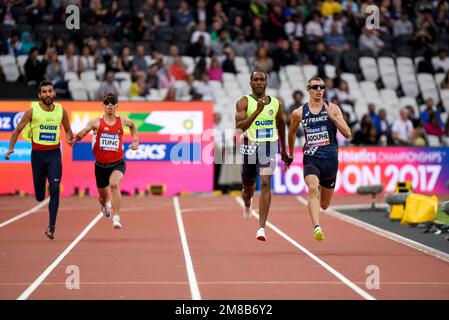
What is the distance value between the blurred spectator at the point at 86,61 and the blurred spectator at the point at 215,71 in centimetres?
320

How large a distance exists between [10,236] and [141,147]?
10414mm

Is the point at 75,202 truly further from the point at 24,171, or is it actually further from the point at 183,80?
the point at 183,80

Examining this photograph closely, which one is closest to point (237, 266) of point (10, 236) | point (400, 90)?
point (10, 236)

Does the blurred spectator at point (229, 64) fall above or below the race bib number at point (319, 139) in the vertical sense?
above

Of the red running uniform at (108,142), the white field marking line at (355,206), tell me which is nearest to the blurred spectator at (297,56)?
the white field marking line at (355,206)

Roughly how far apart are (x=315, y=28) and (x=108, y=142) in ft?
51.6

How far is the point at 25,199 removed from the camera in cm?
2653

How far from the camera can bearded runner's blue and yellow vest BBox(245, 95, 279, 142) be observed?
15734 millimetres

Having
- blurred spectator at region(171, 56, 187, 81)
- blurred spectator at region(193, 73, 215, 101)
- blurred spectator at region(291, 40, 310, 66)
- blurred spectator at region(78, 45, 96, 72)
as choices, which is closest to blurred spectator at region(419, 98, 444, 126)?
blurred spectator at region(291, 40, 310, 66)

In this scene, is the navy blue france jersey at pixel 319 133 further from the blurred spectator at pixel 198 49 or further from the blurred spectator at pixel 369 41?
the blurred spectator at pixel 369 41

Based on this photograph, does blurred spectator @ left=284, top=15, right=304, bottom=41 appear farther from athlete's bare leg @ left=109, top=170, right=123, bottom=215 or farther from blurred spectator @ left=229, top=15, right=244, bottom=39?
athlete's bare leg @ left=109, top=170, right=123, bottom=215

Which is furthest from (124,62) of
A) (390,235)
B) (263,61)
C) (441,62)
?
(390,235)

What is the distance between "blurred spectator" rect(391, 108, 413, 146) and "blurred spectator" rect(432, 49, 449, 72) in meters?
3.33

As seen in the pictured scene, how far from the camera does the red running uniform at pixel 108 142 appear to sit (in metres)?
17.9
